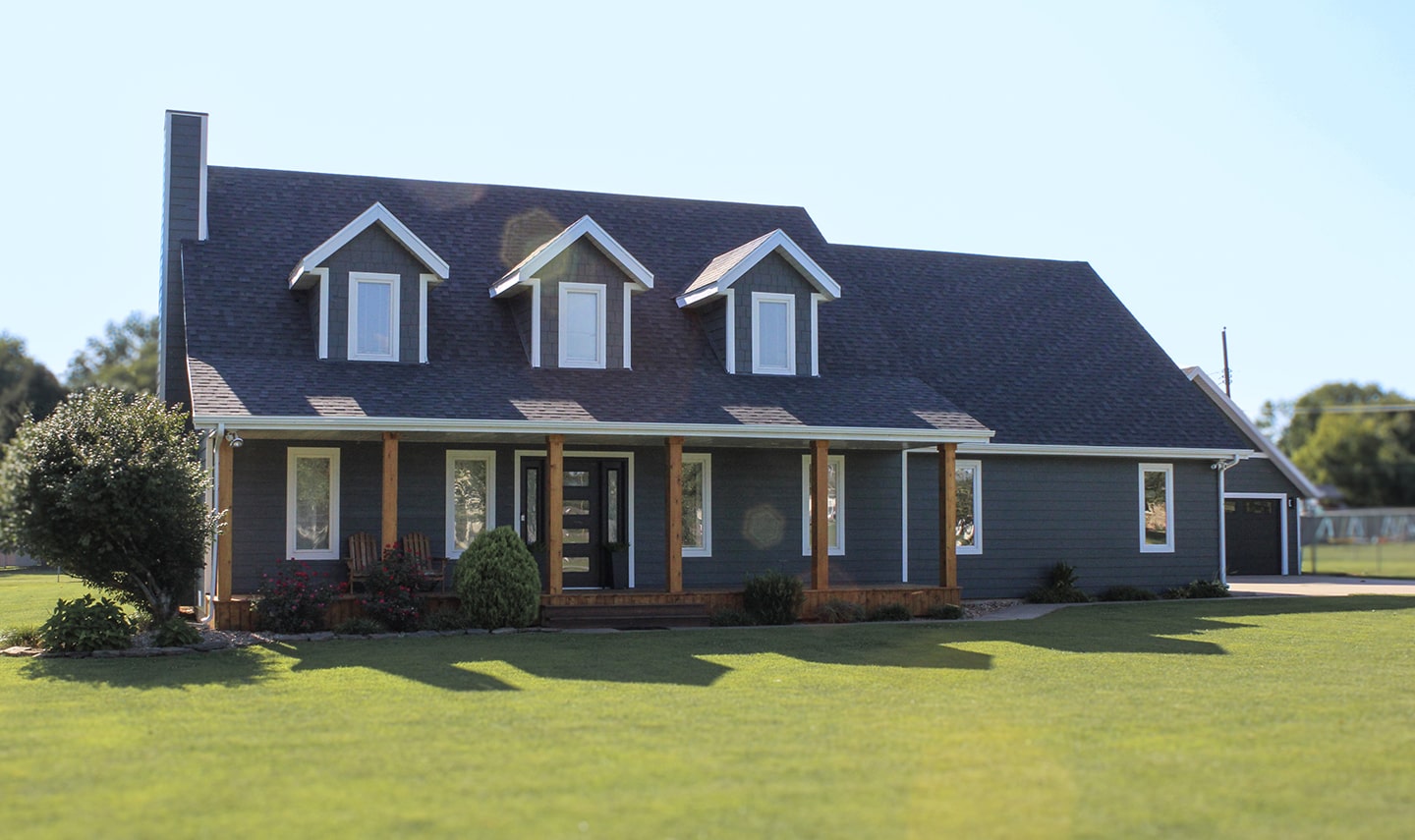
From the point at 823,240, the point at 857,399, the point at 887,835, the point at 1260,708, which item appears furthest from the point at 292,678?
the point at 823,240

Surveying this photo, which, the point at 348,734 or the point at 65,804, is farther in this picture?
the point at 348,734

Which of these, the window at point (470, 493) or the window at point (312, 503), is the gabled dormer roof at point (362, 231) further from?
the window at point (470, 493)

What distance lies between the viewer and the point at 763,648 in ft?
49.0

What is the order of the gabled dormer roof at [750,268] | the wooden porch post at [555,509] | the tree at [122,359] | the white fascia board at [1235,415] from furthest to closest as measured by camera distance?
the tree at [122,359] < the white fascia board at [1235,415] < the gabled dormer roof at [750,268] < the wooden porch post at [555,509]

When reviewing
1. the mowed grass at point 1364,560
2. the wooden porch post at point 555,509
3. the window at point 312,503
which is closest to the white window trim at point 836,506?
the wooden porch post at point 555,509

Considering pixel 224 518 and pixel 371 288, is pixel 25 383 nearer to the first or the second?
pixel 371 288

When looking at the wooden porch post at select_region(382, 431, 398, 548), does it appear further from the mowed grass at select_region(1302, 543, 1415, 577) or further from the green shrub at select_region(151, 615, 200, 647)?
the mowed grass at select_region(1302, 543, 1415, 577)

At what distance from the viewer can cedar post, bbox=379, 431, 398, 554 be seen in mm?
16936

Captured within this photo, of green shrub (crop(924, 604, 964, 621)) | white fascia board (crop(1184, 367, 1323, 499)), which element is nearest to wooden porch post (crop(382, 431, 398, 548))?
green shrub (crop(924, 604, 964, 621))

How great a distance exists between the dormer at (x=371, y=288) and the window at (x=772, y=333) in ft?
15.9

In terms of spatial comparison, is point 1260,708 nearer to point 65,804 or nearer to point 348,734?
point 348,734

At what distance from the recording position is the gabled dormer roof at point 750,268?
20.3m

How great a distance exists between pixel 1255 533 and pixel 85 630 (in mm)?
26543

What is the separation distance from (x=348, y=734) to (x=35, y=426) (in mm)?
8033
